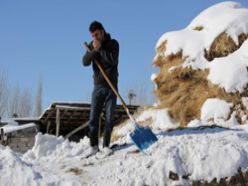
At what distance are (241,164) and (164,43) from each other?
21.0 feet

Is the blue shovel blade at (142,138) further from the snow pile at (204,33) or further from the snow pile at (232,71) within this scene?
the snow pile at (204,33)

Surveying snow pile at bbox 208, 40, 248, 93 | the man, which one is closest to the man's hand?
the man

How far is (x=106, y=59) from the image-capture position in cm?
637

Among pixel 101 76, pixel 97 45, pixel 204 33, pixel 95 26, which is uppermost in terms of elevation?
pixel 204 33

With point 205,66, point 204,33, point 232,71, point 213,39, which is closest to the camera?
point 232,71

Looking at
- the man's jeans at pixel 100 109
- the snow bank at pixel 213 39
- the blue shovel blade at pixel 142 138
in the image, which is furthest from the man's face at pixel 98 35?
the snow bank at pixel 213 39

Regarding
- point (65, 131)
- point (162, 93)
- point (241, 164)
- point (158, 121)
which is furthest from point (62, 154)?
point (65, 131)

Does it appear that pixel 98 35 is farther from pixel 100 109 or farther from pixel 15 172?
pixel 15 172

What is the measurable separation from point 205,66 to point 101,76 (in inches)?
185

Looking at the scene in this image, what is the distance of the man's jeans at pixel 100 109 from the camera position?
6.44 m

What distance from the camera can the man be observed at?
6.36 metres

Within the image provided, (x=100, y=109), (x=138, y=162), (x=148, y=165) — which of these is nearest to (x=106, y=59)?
(x=100, y=109)

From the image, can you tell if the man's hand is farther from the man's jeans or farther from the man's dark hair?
the man's jeans

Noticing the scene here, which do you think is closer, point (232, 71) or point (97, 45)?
point (97, 45)
